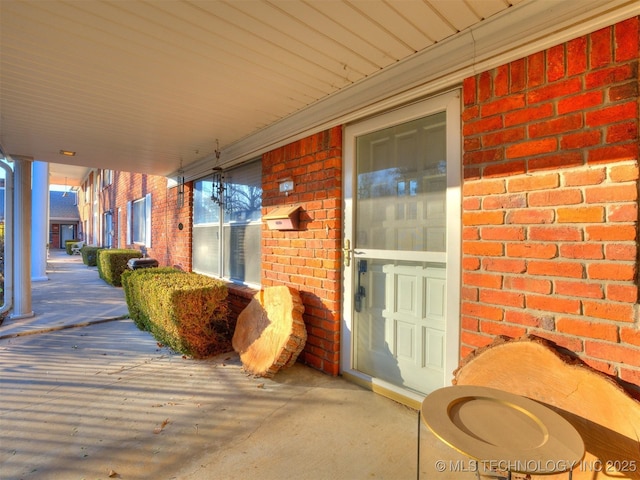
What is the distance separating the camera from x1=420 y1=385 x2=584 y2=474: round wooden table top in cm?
110

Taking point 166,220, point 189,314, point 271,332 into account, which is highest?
point 166,220

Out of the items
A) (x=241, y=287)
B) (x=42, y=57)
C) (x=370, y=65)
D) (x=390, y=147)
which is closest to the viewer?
(x=42, y=57)

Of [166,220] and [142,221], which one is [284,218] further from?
[142,221]

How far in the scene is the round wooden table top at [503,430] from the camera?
1097 millimetres

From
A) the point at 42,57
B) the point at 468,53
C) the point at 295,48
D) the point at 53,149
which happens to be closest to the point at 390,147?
the point at 468,53

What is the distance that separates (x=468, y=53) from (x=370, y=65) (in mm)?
632

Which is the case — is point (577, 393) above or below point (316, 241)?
below

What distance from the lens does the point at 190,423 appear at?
89.2 inches

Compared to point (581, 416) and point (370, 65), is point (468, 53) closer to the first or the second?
point (370, 65)

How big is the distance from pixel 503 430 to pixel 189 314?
9.75 feet

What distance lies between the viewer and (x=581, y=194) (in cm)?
164

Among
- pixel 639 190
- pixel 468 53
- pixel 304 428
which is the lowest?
pixel 304 428

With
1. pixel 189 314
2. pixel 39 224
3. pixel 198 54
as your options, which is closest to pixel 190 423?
pixel 189 314

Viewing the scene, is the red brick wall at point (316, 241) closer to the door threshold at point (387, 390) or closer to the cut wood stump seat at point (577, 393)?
the door threshold at point (387, 390)
